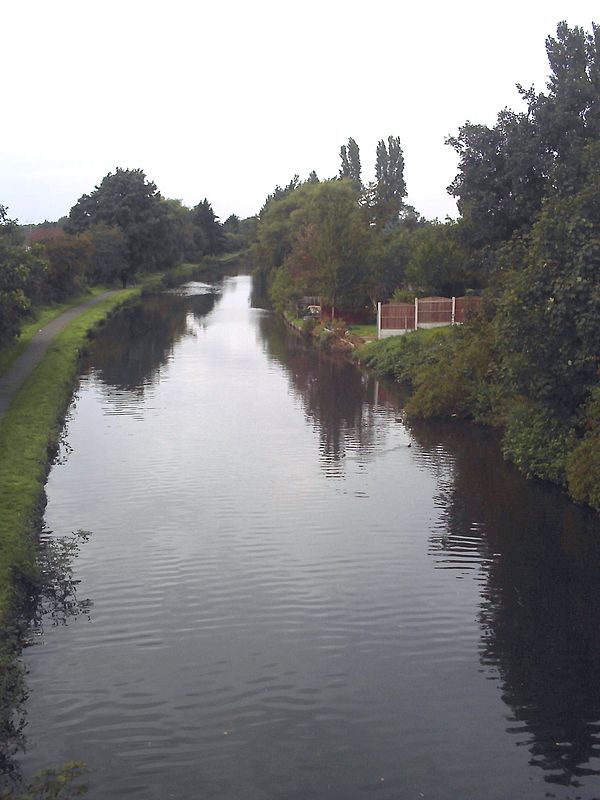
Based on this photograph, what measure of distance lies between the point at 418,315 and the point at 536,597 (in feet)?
96.7

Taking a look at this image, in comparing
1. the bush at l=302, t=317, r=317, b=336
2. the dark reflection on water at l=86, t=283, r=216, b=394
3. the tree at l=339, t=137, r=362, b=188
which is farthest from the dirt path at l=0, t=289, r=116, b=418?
the tree at l=339, t=137, r=362, b=188

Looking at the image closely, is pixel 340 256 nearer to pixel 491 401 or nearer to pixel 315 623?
pixel 491 401

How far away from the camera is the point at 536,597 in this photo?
51.9 ft

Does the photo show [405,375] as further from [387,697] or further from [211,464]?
[387,697]

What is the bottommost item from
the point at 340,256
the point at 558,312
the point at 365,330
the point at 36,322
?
the point at 365,330

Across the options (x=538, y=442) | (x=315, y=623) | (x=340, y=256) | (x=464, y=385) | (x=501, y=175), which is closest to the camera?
(x=315, y=623)

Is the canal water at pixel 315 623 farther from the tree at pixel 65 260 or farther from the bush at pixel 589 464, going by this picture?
the tree at pixel 65 260

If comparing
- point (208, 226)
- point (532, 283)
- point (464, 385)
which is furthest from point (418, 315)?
point (208, 226)

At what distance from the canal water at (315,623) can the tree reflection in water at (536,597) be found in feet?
0.15

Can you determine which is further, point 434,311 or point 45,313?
point 45,313

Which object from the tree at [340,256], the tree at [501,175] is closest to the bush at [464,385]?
the tree at [501,175]

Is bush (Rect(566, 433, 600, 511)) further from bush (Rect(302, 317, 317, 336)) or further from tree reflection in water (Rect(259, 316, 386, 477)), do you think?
bush (Rect(302, 317, 317, 336))

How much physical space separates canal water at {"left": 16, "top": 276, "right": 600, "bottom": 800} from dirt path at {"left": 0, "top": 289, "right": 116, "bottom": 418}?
123 inches

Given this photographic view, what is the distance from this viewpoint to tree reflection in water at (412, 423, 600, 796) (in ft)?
38.2
